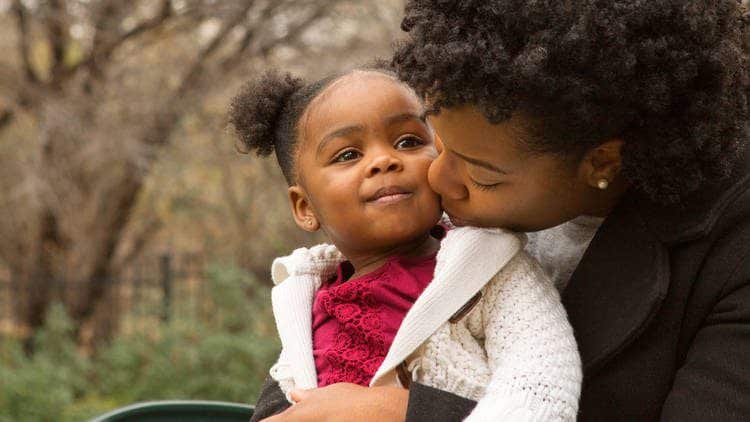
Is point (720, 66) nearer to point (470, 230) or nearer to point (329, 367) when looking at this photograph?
point (470, 230)

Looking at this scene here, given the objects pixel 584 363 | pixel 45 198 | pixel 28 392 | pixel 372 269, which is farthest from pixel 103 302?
pixel 584 363

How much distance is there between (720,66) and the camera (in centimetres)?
160

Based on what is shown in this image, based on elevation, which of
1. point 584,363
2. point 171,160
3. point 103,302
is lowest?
point 584,363

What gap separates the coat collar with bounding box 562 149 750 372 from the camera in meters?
1.74

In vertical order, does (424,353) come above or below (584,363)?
above

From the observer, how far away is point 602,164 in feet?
5.78

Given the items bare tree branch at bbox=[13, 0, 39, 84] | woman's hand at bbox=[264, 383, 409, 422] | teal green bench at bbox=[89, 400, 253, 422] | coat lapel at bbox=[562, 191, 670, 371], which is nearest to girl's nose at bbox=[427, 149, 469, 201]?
coat lapel at bbox=[562, 191, 670, 371]

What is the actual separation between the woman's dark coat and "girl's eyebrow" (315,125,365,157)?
2.10 ft

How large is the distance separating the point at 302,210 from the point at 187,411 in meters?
0.60

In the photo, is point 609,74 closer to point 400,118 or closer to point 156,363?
point 400,118

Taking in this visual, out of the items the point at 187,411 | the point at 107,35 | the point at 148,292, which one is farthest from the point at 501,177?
the point at 148,292

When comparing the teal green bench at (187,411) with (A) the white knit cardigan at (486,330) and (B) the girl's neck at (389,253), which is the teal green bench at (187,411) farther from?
(A) the white knit cardigan at (486,330)

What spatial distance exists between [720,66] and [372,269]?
3.07 feet

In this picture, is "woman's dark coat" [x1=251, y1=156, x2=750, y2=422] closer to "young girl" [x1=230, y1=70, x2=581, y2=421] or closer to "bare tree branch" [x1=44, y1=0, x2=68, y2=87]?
"young girl" [x1=230, y1=70, x2=581, y2=421]
